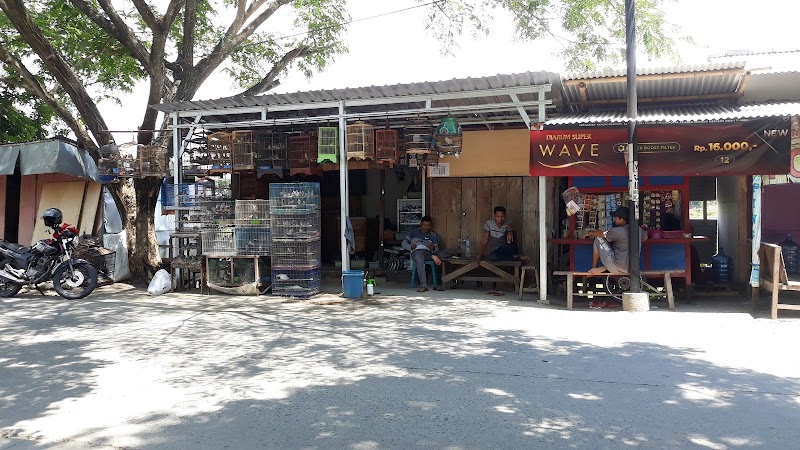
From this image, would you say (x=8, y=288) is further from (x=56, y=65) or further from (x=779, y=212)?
(x=779, y=212)

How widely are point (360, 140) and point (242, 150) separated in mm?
2402

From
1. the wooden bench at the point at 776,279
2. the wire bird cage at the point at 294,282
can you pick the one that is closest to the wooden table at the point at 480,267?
the wire bird cage at the point at 294,282

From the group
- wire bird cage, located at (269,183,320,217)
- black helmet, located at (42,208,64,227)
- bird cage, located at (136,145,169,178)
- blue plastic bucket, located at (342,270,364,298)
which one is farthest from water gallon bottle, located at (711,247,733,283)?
black helmet, located at (42,208,64,227)

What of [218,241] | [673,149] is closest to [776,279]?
[673,149]

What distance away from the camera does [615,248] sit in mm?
9328

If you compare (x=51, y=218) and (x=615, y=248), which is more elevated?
(x=51, y=218)

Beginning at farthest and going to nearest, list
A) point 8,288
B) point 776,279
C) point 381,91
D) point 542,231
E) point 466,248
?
point 466,248 → point 8,288 → point 381,91 → point 542,231 → point 776,279

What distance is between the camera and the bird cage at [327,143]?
34.1 feet

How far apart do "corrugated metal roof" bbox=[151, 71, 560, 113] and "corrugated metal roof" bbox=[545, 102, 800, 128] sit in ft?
2.44

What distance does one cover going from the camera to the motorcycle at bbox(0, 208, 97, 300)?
10.7m

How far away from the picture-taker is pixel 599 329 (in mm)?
7695

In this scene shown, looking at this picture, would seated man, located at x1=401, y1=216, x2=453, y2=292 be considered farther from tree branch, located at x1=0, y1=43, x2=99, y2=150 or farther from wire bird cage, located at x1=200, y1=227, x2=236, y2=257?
tree branch, located at x1=0, y1=43, x2=99, y2=150

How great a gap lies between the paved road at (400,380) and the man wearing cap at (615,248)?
93 centimetres

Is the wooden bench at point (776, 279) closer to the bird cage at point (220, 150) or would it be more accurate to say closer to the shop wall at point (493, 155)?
the shop wall at point (493, 155)
